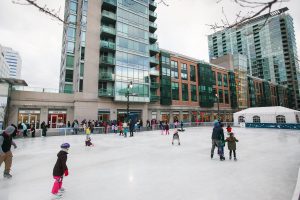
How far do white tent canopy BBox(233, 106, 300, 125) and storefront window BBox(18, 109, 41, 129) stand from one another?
34.4 m

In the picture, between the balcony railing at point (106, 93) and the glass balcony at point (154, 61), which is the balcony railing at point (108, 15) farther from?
the balcony railing at point (106, 93)

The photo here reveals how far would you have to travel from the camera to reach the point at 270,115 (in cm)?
2812

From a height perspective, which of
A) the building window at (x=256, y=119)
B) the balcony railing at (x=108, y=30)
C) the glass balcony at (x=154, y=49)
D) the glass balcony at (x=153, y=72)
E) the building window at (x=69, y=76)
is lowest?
the building window at (x=256, y=119)

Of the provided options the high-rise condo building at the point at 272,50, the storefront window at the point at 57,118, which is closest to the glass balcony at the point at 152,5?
the storefront window at the point at 57,118

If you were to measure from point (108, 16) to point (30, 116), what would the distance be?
2025 centimetres

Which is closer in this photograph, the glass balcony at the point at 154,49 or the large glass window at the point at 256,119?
the large glass window at the point at 256,119

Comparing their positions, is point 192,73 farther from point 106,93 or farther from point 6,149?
point 6,149

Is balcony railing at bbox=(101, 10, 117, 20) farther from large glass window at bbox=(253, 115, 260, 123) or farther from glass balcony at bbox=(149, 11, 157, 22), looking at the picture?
large glass window at bbox=(253, 115, 260, 123)

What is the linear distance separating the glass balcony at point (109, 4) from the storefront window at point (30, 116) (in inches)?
822

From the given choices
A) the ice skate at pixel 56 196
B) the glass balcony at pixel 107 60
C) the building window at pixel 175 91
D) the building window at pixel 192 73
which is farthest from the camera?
the building window at pixel 192 73

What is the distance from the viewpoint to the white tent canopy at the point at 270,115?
1030 inches

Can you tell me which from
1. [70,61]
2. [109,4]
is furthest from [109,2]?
[70,61]

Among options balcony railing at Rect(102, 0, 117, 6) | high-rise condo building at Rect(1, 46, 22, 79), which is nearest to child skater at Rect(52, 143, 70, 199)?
balcony railing at Rect(102, 0, 117, 6)

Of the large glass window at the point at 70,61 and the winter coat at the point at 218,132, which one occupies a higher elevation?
the large glass window at the point at 70,61
